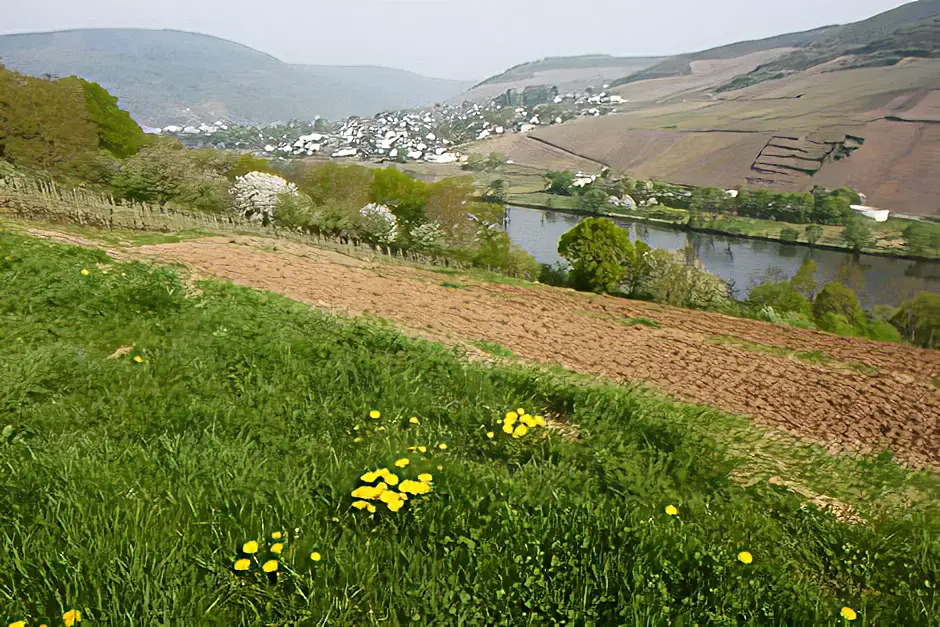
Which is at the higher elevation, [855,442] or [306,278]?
[306,278]

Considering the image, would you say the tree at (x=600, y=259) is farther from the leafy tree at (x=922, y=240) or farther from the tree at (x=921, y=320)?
the leafy tree at (x=922, y=240)

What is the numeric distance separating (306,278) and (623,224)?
20471 mm

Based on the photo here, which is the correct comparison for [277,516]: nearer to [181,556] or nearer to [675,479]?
[181,556]

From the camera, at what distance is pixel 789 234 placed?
82.6ft

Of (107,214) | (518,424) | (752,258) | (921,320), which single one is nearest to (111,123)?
(107,214)

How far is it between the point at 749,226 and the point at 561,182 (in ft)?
31.2

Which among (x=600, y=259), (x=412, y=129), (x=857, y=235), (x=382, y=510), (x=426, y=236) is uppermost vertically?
(x=412, y=129)

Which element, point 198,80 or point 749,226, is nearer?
point 749,226

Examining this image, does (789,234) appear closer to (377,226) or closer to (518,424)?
(377,226)

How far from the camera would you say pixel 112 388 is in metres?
4.05

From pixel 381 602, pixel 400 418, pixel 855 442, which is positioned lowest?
pixel 855 442

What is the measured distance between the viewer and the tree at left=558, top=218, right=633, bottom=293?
20453 millimetres

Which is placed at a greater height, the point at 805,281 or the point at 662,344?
the point at 662,344

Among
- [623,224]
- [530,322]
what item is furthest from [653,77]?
[530,322]
